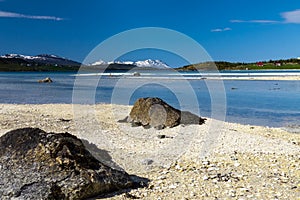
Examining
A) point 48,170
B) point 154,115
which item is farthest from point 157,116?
point 48,170

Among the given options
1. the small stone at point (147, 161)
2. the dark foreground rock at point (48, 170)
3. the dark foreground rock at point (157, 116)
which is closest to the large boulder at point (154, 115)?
the dark foreground rock at point (157, 116)

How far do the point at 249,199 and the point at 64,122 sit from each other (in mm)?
9127

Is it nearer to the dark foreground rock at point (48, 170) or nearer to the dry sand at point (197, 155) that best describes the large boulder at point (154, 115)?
the dry sand at point (197, 155)

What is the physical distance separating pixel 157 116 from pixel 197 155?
15.3 feet

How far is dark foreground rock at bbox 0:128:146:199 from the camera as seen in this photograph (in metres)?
5.86

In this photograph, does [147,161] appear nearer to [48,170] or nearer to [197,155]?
[197,155]

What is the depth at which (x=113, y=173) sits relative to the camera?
664cm

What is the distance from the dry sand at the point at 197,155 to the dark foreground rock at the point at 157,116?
17.8 inches

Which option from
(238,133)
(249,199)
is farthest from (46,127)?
(249,199)

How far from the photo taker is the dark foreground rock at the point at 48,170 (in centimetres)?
586

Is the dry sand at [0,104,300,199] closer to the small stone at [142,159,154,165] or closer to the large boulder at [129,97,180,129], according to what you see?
the small stone at [142,159,154,165]

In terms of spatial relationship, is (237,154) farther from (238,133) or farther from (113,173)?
(113,173)

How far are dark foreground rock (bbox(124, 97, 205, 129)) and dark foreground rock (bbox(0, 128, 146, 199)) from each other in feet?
23.4

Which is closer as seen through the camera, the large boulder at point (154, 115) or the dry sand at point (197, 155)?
the dry sand at point (197, 155)
